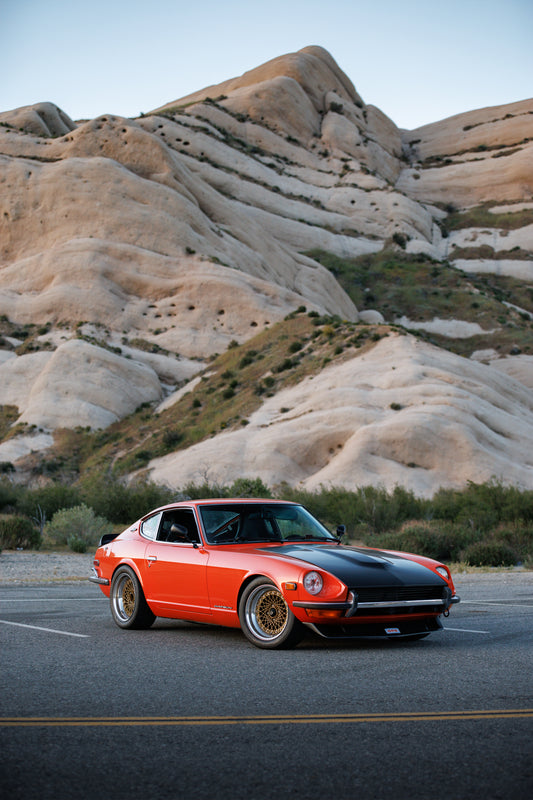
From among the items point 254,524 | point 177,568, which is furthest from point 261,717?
point 254,524

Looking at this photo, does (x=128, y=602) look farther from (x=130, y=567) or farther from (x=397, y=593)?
(x=397, y=593)

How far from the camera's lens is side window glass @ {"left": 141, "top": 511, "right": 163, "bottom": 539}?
33.5 feet

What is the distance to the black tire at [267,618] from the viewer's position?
8.24 metres

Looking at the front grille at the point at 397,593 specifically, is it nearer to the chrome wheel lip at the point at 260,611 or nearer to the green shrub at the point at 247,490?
the chrome wheel lip at the point at 260,611

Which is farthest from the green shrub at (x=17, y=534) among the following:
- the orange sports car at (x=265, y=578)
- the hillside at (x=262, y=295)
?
the hillside at (x=262, y=295)

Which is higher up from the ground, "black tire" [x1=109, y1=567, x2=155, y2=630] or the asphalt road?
"black tire" [x1=109, y1=567, x2=155, y2=630]

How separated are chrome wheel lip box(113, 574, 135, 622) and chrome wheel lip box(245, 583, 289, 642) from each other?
6.47ft

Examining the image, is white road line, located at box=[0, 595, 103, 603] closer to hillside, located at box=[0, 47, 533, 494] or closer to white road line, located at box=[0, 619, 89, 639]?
white road line, located at box=[0, 619, 89, 639]

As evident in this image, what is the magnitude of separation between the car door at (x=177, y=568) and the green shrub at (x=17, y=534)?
1509 cm

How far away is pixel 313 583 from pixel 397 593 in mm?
874

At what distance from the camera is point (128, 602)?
10.2 metres

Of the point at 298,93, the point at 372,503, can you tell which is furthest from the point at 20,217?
the point at 298,93

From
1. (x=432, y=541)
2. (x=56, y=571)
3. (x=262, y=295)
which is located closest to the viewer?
(x=56, y=571)

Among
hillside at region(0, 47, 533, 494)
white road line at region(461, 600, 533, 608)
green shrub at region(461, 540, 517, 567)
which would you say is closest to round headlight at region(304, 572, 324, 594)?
white road line at region(461, 600, 533, 608)
